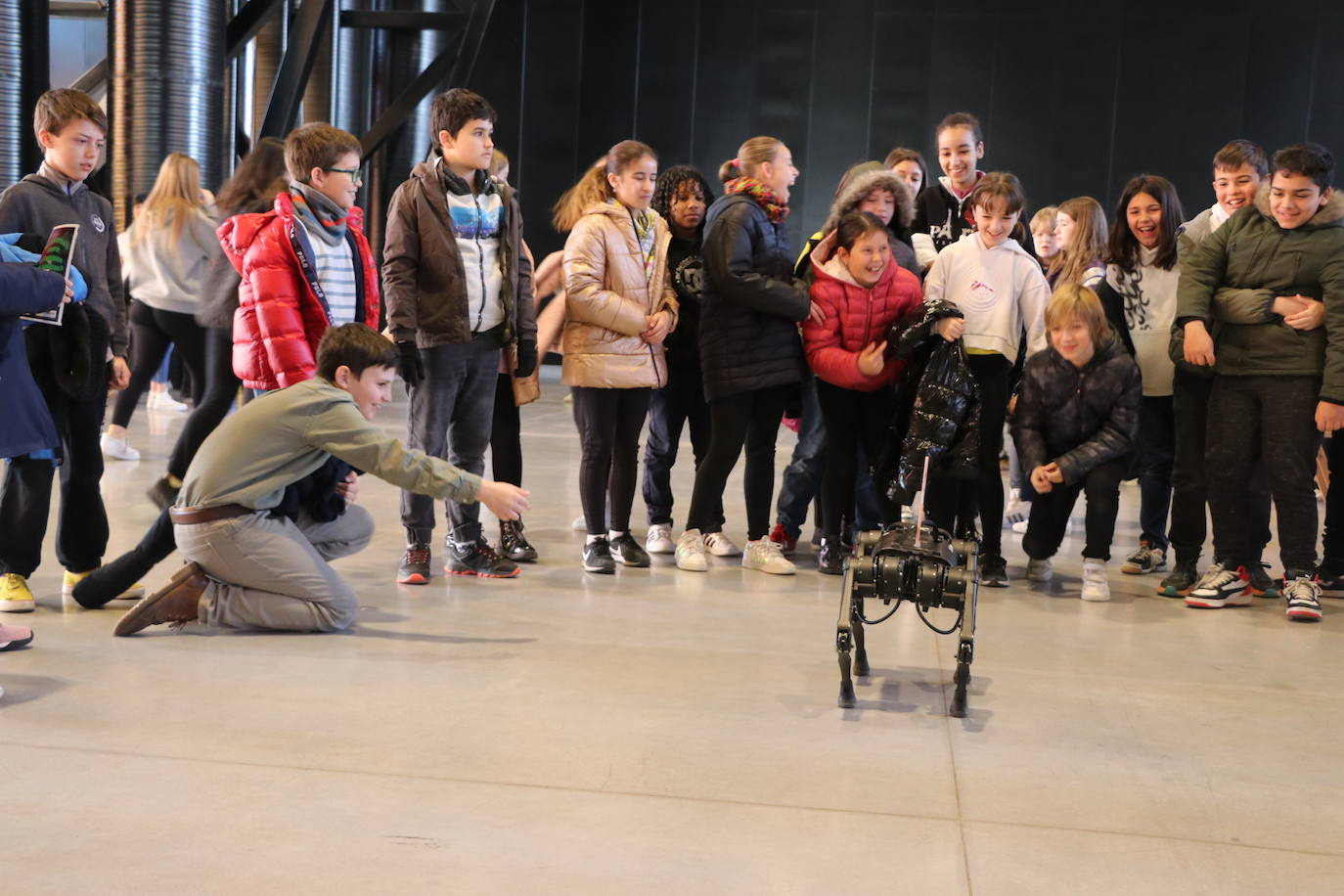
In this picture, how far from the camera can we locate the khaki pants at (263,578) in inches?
145

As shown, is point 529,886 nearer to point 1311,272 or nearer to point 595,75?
point 1311,272

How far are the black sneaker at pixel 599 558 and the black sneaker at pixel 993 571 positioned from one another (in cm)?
131

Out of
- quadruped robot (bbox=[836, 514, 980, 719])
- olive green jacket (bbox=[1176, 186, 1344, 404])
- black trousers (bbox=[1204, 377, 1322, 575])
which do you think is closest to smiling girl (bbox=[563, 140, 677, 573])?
quadruped robot (bbox=[836, 514, 980, 719])

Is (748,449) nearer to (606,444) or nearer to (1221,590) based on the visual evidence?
(606,444)

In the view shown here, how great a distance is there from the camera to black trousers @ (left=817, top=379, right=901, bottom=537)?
482 cm

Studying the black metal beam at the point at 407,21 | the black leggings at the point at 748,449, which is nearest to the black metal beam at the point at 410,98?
the black metal beam at the point at 407,21

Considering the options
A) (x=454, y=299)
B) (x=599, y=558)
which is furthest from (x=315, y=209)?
(x=599, y=558)

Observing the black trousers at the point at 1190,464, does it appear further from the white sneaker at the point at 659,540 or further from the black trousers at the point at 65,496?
the black trousers at the point at 65,496

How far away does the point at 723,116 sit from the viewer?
13352 mm

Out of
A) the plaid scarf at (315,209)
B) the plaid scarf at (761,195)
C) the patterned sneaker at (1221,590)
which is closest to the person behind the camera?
the plaid scarf at (315,209)

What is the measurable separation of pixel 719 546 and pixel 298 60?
626cm

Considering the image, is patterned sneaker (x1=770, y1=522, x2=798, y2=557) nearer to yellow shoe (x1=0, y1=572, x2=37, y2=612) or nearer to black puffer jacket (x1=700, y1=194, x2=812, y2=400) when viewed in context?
black puffer jacket (x1=700, y1=194, x2=812, y2=400)

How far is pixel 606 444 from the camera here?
15.8ft

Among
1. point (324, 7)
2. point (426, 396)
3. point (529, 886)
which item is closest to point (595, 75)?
point (324, 7)
